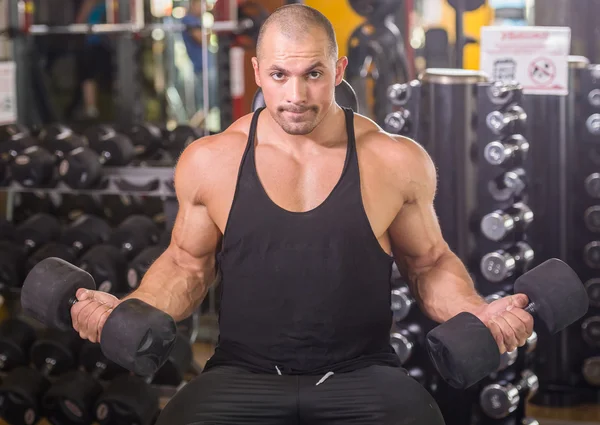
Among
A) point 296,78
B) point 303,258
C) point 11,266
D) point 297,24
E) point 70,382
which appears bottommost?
point 70,382

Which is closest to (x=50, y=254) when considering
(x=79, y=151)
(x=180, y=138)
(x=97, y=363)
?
(x=79, y=151)

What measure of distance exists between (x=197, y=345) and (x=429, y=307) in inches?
110

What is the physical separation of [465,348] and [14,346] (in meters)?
2.31

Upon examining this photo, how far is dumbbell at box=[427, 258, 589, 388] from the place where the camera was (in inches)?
76.2

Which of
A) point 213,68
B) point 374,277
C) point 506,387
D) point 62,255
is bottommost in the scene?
point 506,387

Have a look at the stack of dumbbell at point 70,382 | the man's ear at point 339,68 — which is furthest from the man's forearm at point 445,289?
→ the stack of dumbbell at point 70,382

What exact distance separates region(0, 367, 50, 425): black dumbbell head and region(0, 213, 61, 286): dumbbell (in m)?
0.54

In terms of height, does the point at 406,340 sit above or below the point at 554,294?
below

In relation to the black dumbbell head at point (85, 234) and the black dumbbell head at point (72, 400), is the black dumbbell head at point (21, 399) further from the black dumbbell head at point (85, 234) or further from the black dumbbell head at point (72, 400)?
the black dumbbell head at point (85, 234)

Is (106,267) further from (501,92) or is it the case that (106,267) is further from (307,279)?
(307,279)

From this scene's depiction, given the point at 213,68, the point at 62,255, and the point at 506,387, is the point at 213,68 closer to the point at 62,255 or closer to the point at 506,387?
the point at 62,255

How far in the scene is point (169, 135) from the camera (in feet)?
15.9

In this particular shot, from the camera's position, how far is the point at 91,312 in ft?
6.77

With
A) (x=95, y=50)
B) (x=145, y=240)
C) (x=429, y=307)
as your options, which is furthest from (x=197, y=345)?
(x=429, y=307)
